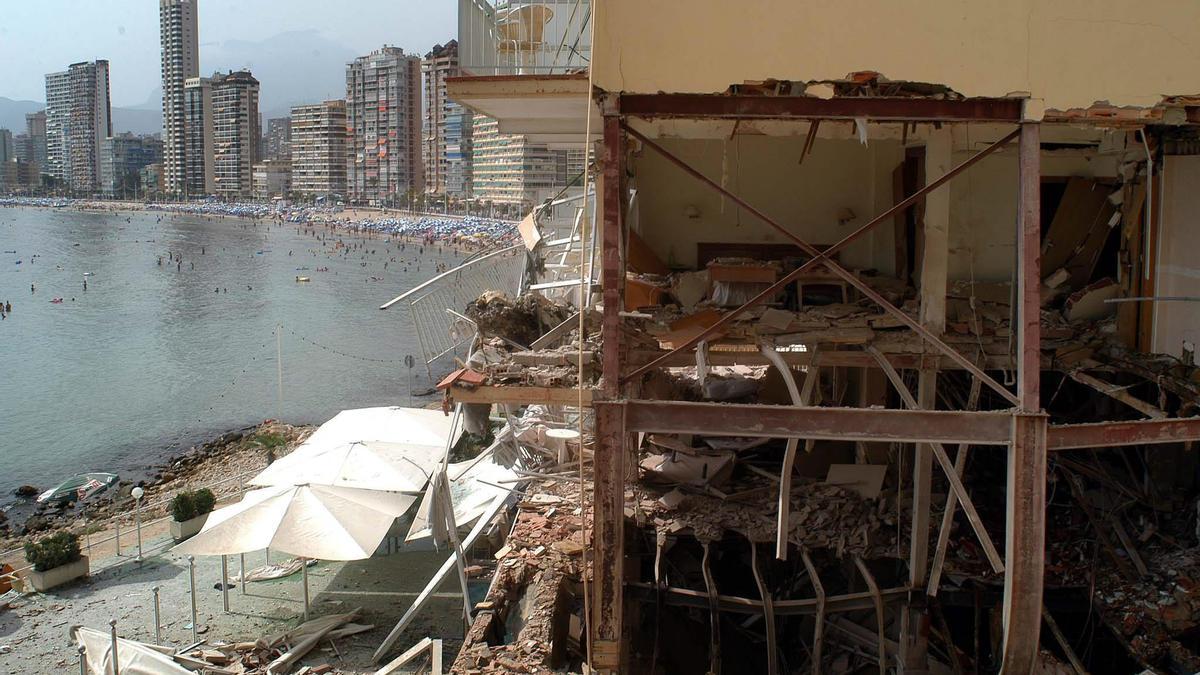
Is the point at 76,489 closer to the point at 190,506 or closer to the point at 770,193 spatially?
the point at 190,506

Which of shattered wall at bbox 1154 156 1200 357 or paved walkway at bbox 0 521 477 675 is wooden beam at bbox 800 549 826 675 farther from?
paved walkway at bbox 0 521 477 675

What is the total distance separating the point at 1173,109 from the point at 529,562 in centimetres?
743

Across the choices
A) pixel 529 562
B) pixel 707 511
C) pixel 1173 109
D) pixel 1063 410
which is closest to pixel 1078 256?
pixel 1063 410

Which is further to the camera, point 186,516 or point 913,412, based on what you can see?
point 186,516

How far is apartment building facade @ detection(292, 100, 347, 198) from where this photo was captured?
187 m

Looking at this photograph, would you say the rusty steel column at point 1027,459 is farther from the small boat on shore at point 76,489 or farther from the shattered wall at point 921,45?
the small boat on shore at point 76,489

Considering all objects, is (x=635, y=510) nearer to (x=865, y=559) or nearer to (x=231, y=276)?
(x=865, y=559)

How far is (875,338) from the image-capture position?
28.2 feet

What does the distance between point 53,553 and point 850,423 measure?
598 inches

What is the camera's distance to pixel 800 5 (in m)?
6.61

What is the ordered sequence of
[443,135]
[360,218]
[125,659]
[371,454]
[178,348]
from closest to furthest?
[125,659], [371,454], [178,348], [360,218], [443,135]

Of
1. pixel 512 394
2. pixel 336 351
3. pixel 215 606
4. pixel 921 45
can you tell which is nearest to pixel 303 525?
pixel 215 606

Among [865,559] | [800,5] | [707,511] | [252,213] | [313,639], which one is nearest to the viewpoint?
[800,5]

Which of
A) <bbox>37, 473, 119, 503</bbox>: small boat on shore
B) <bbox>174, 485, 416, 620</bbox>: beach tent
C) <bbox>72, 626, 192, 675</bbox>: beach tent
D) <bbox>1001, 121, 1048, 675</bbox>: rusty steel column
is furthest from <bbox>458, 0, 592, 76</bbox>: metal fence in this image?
<bbox>37, 473, 119, 503</bbox>: small boat on shore
